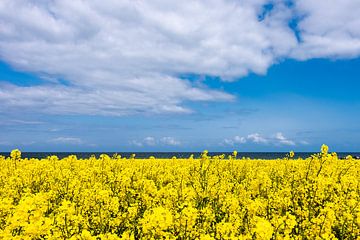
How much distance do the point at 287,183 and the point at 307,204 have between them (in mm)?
1976

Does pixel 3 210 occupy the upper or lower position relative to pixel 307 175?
lower

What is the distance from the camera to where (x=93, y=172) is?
11258 millimetres

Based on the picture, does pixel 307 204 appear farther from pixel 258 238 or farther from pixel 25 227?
pixel 25 227

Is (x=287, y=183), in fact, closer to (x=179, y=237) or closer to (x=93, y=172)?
(x=179, y=237)

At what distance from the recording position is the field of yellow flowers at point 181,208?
4.81 meters

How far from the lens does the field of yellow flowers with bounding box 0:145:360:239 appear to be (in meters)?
4.81

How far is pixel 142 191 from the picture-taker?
8.16 m

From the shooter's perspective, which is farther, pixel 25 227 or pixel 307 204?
pixel 307 204

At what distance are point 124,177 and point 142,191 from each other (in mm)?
1022

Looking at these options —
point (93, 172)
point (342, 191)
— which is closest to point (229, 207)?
point (342, 191)

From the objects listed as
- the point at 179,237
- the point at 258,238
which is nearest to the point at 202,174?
the point at 179,237

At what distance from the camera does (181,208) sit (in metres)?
6.08

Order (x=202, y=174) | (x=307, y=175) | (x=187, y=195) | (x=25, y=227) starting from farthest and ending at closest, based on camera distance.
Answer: (x=202, y=174) < (x=307, y=175) < (x=187, y=195) < (x=25, y=227)

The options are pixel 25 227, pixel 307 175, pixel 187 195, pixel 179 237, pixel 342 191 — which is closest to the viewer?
pixel 25 227
